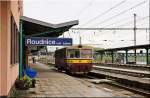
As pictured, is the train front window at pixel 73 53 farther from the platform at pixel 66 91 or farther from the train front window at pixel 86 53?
the platform at pixel 66 91

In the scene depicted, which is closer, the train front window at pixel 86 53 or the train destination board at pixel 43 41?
the train destination board at pixel 43 41

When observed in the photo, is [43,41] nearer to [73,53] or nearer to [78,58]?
[73,53]

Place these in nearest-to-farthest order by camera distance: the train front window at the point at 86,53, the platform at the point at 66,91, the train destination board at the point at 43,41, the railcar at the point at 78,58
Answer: the platform at the point at 66,91 < the train destination board at the point at 43,41 < the railcar at the point at 78,58 < the train front window at the point at 86,53

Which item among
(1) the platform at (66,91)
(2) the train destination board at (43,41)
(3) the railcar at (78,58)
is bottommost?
(1) the platform at (66,91)

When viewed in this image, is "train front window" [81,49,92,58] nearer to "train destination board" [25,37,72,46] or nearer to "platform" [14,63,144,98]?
"train destination board" [25,37,72,46]

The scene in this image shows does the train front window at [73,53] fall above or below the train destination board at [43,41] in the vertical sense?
below

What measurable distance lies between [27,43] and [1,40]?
40.1 ft

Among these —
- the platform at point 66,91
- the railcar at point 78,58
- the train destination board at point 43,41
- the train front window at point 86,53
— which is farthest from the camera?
the train front window at point 86,53

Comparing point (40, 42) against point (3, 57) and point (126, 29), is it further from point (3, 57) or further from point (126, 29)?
point (126, 29)

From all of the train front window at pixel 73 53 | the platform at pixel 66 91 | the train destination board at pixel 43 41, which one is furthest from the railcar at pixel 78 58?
the platform at pixel 66 91

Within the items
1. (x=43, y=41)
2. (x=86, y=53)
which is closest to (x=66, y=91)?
(x=43, y=41)

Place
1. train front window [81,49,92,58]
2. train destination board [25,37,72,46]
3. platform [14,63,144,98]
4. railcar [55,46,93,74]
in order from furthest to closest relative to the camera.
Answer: train front window [81,49,92,58], railcar [55,46,93,74], train destination board [25,37,72,46], platform [14,63,144,98]

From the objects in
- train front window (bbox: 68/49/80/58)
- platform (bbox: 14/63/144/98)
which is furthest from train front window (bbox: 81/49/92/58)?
platform (bbox: 14/63/144/98)

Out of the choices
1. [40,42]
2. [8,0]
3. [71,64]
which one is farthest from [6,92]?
[71,64]
